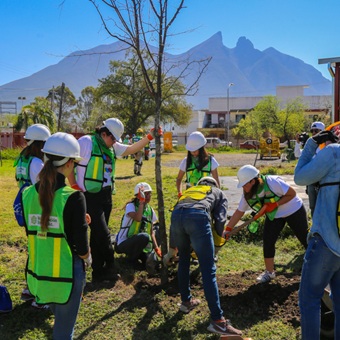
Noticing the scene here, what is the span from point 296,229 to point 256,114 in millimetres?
47875

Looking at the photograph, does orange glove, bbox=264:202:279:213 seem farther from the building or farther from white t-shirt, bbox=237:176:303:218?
the building

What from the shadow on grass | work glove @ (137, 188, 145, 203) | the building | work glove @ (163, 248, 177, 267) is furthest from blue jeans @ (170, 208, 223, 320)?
the building

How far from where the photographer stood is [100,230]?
4.43 metres

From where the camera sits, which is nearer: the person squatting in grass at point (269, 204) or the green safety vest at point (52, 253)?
the green safety vest at point (52, 253)

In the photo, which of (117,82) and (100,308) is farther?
(117,82)

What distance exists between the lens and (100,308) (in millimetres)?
3982

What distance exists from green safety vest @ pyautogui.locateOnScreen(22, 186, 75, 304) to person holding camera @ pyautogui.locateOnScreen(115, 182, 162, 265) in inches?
100

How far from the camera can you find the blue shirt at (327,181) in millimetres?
2480

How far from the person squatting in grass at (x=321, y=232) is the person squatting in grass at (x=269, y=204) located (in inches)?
56.3

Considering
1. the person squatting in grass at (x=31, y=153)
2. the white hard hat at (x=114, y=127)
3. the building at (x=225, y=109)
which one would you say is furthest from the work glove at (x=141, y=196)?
the building at (x=225, y=109)

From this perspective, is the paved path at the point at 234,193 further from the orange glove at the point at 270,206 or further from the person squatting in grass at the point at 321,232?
the person squatting in grass at the point at 321,232

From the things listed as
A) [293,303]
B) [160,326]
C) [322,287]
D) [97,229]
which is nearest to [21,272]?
[97,229]

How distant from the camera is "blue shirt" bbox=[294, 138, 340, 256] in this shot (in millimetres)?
2480

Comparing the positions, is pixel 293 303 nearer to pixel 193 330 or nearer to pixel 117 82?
pixel 193 330
